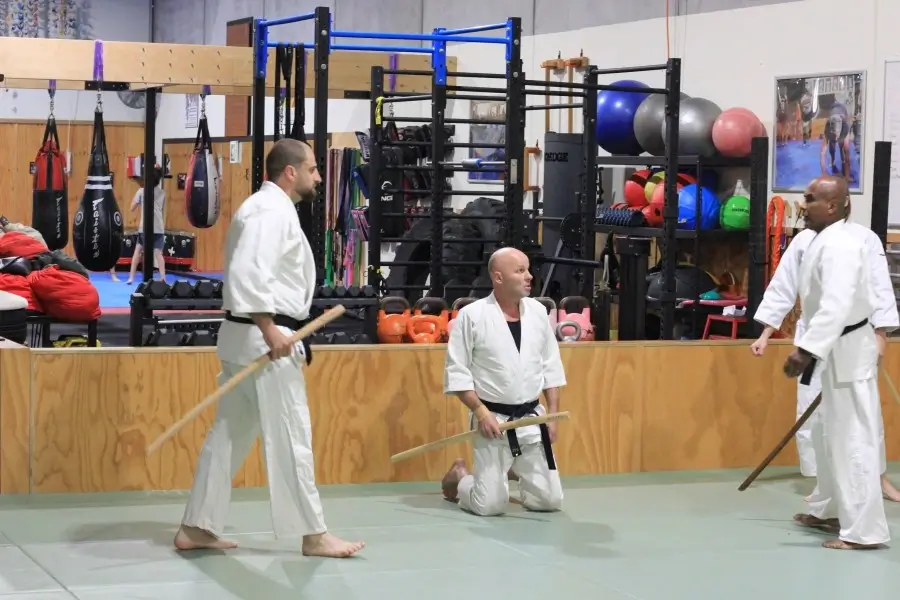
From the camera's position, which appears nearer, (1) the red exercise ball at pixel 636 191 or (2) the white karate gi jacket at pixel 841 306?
(2) the white karate gi jacket at pixel 841 306

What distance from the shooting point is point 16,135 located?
21.8m

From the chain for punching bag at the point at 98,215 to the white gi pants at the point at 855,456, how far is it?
613 centimetres

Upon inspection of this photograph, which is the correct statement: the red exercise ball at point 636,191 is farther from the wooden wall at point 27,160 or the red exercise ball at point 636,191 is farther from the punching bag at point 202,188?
the wooden wall at point 27,160

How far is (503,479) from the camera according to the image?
565 centimetres

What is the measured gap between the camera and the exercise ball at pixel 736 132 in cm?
1061

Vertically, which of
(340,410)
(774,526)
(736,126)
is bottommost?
(774,526)

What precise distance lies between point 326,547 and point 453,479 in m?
1.19

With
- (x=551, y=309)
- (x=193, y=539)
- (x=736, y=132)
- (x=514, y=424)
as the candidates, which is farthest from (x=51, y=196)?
(x=193, y=539)

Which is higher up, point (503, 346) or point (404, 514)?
point (503, 346)

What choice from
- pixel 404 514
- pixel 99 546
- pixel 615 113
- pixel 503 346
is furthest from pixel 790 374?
pixel 615 113

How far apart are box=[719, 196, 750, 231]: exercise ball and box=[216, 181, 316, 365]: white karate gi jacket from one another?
6.56m

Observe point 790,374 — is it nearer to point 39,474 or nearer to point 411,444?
point 411,444

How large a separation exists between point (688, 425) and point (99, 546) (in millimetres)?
3094

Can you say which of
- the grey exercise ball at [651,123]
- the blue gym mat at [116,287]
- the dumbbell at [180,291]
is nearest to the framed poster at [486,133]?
the grey exercise ball at [651,123]
